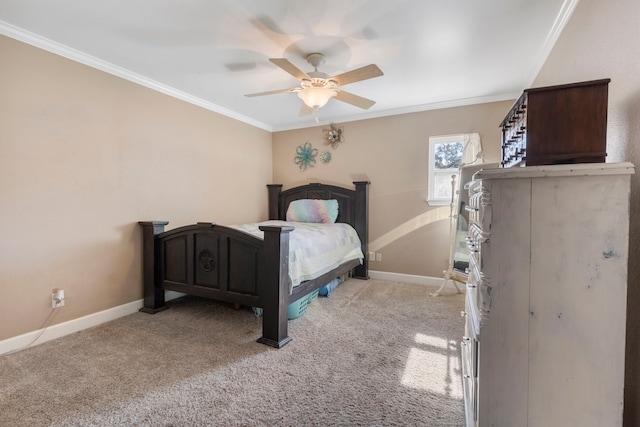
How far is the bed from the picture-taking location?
7.14ft

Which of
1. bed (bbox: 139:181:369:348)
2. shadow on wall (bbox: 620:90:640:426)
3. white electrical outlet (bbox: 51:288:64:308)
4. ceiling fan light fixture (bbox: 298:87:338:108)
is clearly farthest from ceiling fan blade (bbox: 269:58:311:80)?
white electrical outlet (bbox: 51:288:64:308)

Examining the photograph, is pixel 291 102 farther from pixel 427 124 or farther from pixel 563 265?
pixel 563 265

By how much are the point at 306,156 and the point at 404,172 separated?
1.51 meters

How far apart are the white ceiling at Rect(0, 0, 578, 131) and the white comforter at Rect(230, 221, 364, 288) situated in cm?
153

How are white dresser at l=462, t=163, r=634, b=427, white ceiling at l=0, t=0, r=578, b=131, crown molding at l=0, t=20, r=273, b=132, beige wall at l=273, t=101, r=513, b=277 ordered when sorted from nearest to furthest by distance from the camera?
white dresser at l=462, t=163, r=634, b=427 → white ceiling at l=0, t=0, r=578, b=131 → crown molding at l=0, t=20, r=273, b=132 → beige wall at l=273, t=101, r=513, b=277

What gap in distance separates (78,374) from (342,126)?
3758 mm

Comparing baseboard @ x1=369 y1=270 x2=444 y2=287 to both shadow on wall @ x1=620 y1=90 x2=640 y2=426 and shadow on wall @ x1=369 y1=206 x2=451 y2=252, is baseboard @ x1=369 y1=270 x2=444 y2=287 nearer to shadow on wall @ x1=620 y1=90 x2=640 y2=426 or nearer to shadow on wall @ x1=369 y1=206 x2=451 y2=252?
shadow on wall @ x1=369 y1=206 x2=451 y2=252

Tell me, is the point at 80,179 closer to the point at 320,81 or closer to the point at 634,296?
the point at 320,81

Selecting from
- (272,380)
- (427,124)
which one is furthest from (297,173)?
(272,380)

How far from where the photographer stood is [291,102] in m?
3.52

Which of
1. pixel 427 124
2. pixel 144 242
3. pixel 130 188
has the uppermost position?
pixel 427 124

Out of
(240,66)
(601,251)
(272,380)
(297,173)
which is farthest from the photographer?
(297,173)

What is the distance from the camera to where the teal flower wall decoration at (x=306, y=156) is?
14.4ft

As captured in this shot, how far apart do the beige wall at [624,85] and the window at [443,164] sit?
1963 millimetres
